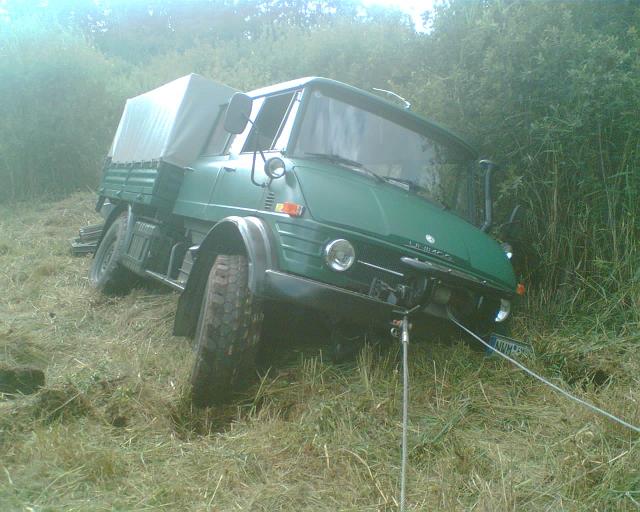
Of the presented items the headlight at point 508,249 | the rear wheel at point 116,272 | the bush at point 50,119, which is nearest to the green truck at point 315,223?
the headlight at point 508,249

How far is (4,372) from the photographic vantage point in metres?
4.05

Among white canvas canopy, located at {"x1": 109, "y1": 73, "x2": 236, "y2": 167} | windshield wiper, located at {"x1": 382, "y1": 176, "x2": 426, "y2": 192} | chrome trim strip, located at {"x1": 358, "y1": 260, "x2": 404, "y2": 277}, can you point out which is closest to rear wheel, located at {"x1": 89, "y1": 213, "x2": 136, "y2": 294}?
white canvas canopy, located at {"x1": 109, "y1": 73, "x2": 236, "y2": 167}

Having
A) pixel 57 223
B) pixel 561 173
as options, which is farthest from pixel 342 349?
pixel 57 223

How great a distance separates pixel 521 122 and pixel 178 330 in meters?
3.31

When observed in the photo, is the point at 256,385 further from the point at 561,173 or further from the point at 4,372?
the point at 561,173

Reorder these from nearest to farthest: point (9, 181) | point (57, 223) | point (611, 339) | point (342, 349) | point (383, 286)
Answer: point (383, 286) → point (342, 349) → point (611, 339) → point (57, 223) → point (9, 181)

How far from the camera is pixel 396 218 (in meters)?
4.14

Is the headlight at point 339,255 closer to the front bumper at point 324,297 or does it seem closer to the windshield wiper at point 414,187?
the front bumper at point 324,297

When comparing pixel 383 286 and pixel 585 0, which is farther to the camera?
pixel 585 0

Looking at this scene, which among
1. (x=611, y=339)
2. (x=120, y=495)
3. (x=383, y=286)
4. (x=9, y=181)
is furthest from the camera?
(x=9, y=181)

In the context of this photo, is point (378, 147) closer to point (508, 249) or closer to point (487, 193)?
point (487, 193)

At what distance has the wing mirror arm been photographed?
5254mm

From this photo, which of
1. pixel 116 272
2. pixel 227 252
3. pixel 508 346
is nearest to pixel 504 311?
pixel 508 346

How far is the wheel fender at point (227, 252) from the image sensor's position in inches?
151
